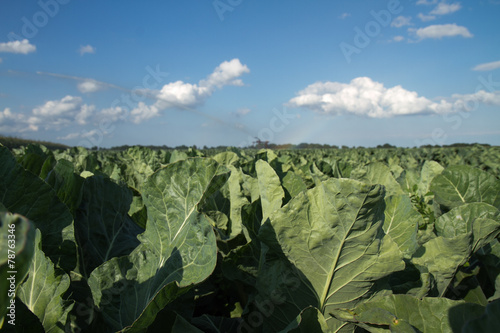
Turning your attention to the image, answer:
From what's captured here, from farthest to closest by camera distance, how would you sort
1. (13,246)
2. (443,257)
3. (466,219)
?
(466,219)
(443,257)
(13,246)

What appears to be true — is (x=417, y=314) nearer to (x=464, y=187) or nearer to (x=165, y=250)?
(x=165, y=250)

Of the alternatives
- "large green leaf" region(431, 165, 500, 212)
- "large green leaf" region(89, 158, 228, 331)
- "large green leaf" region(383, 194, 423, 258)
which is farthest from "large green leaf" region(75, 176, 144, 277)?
"large green leaf" region(431, 165, 500, 212)

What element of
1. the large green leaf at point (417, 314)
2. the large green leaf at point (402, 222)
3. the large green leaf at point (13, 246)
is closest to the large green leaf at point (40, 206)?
the large green leaf at point (13, 246)

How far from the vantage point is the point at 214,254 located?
864 mm

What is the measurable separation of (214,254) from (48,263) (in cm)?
43

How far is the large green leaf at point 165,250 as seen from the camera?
90 cm

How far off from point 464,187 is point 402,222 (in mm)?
522

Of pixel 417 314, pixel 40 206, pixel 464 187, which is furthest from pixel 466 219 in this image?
pixel 40 206

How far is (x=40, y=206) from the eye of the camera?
963 millimetres

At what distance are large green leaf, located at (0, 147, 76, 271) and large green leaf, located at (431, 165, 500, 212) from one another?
1679 millimetres

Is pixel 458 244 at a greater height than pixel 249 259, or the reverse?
pixel 458 244

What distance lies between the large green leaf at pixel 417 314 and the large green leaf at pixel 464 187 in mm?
981

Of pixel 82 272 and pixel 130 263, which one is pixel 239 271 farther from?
pixel 82 272

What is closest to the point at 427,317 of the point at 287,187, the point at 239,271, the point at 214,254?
the point at 214,254
